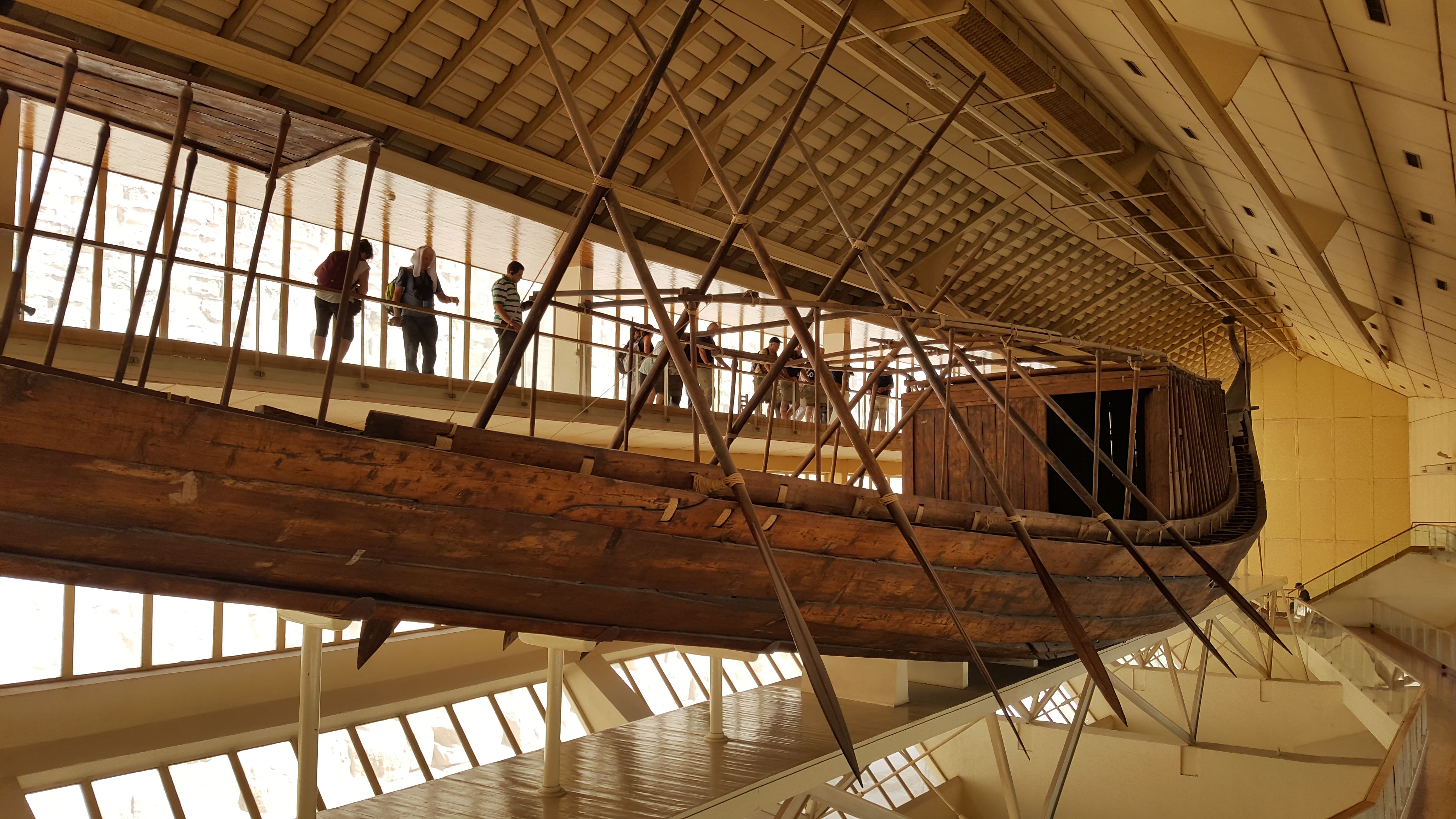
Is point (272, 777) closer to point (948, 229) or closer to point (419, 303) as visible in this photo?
point (419, 303)

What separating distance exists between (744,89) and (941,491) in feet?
14.9

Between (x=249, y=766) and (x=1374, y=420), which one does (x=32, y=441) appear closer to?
(x=249, y=766)

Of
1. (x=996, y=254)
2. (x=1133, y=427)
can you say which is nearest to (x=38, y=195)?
(x=1133, y=427)

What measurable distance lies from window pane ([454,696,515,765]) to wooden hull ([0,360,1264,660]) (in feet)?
18.8

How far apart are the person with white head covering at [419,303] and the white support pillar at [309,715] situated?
399 centimetres

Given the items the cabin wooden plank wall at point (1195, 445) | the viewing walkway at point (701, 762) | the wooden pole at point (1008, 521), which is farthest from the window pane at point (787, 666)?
the wooden pole at point (1008, 521)

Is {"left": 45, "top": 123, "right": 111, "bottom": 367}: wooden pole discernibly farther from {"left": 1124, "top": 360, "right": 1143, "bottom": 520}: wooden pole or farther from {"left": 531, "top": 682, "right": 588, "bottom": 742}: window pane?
{"left": 531, "top": 682, "right": 588, "bottom": 742}: window pane

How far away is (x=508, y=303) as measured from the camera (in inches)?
326

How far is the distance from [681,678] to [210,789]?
5717 mm

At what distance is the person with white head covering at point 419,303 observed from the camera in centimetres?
838

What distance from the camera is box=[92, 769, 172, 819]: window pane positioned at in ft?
22.8

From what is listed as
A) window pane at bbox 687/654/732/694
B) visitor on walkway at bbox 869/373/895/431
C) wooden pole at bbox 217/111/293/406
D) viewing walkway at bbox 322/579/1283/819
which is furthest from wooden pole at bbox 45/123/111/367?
window pane at bbox 687/654/732/694

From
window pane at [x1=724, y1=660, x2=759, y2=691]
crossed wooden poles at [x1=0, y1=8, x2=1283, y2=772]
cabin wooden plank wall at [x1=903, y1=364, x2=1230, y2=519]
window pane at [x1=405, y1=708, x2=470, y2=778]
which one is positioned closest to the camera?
crossed wooden poles at [x1=0, y1=8, x2=1283, y2=772]

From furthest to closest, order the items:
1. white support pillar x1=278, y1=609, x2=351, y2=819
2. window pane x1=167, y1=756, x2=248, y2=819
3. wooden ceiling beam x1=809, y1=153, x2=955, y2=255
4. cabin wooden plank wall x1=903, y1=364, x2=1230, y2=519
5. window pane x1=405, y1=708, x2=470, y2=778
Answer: wooden ceiling beam x1=809, y1=153, x2=955, y2=255, window pane x1=405, y1=708, x2=470, y2=778, cabin wooden plank wall x1=903, y1=364, x2=1230, y2=519, window pane x1=167, y1=756, x2=248, y2=819, white support pillar x1=278, y1=609, x2=351, y2=819
